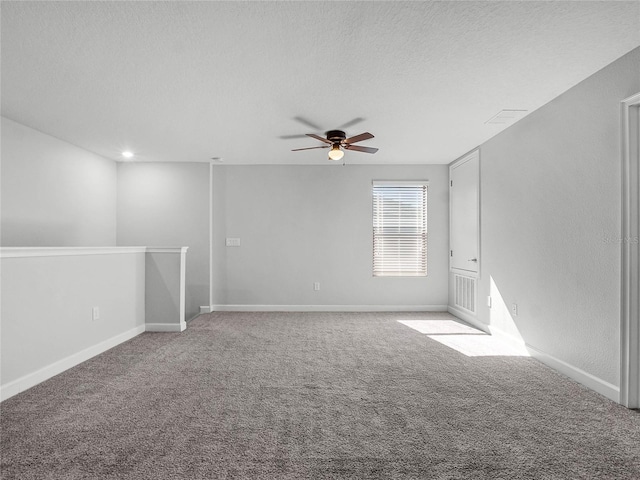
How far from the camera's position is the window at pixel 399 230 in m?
6.34

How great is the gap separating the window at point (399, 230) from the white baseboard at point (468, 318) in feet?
2.50

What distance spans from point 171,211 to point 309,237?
2353 millimetres

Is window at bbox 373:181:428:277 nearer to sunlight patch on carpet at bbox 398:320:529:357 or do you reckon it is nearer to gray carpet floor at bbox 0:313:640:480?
sunlight patch on carpet at bbox 398:320:529:357

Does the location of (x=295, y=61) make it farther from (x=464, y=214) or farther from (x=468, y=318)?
(x=468, y=318)

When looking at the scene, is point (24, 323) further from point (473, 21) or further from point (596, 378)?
point (596, 378)

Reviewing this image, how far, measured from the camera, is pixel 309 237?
6312mm

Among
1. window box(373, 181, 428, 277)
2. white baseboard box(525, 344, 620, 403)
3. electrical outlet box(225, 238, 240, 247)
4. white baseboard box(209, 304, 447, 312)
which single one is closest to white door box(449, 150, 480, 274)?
window box(373, 181, 428, 277)

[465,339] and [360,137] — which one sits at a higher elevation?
[360,137]

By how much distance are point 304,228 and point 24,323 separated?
13.4 ft

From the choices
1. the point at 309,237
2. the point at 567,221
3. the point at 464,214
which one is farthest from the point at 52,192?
the point at 567,221

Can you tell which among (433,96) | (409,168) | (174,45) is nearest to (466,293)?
(409,168)

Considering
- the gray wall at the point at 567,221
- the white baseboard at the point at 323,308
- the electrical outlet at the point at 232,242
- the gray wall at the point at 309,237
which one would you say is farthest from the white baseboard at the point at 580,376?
the electrical outlet at the point at 232,242

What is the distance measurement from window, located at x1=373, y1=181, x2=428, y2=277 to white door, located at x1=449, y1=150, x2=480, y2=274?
50 cm

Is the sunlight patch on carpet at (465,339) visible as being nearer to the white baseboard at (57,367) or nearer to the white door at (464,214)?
the white door at (464,214)
